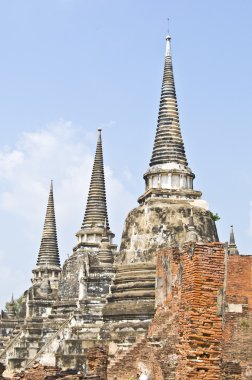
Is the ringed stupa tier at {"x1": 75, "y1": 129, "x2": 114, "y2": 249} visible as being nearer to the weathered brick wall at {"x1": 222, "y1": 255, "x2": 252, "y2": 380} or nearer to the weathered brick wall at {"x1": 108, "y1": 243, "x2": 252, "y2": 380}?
the weathered brick wall at {"x1": 108, "y1": 243, "x2": 252, "y2": 380}

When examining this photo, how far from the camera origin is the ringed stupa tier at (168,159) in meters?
29.0

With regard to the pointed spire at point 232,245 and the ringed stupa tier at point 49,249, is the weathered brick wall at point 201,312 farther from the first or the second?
the ringed stupa tier at point 49,249

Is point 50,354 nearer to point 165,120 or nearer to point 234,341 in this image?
point 165,120

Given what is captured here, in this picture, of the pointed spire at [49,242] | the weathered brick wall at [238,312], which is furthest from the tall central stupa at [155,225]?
the pointed spire at [49,242]

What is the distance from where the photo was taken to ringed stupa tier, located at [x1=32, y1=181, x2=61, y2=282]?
47875 mm

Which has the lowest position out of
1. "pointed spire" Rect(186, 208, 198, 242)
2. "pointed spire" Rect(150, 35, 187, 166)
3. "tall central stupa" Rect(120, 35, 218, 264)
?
"pointed spire" Rect(186, 208, 198, 242)

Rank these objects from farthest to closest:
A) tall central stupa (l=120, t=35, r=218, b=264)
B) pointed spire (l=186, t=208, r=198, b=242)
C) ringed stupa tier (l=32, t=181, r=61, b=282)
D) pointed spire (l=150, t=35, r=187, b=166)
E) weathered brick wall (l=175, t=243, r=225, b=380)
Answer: ringed stupa tier (l=32, t=181, r=61, b=282) < pointed spire (l=150, t=35, r=187, b=166) < tall central stupa (l=120, t=35, r=218, b=264) < pointed spire (l=186, t=208, r=198, b=242) < weathered brick wall (l=175, t=243, r=225, b=380)

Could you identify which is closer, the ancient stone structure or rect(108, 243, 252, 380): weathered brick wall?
rect(108, 243, 252, 380): weathered brick wall

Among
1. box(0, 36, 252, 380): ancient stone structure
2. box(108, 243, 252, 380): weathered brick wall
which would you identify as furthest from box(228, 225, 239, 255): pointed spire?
box(108, 243, 252, 380): weathered brick wall

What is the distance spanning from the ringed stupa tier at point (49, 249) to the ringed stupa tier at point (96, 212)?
8.41 meters

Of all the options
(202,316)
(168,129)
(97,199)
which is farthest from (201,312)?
(97,199)

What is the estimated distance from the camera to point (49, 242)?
4831 centimetres

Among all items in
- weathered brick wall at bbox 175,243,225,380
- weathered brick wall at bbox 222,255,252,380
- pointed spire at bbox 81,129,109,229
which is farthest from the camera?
pointed spire at bbox 81,129,109,229

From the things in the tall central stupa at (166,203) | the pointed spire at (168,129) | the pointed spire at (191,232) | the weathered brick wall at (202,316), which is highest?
the pointed spire at (168,129)
